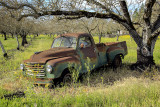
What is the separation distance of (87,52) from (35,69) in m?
2.13

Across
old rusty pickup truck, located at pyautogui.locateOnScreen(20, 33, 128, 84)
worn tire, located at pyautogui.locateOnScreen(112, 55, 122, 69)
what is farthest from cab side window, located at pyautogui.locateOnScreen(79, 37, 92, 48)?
worn tire, located at pyautogui.locateOnScreen(112, 55, 122, 69)

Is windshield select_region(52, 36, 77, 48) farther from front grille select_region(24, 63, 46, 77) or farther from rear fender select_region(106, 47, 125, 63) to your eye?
rear fender select_region(106, 47, 125, 63)

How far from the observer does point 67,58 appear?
13.9 ft

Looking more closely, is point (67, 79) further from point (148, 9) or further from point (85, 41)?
point (148, 9)

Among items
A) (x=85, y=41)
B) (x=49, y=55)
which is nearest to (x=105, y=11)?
(x=85, y=41)

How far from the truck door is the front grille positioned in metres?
1.57

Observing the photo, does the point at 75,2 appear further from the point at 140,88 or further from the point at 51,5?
the point at 140,88

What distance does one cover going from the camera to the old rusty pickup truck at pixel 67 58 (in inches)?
154

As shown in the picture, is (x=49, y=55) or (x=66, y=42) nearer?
(x=49, y=55)

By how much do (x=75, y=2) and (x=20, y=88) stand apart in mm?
3906

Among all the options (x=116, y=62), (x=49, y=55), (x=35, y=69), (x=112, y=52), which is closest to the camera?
(x=35, y=69)

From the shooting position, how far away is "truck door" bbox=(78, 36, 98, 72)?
193 inches

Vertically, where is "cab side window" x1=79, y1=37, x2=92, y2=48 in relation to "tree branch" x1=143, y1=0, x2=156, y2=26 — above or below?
below

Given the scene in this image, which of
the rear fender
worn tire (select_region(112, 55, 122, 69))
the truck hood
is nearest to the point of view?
the truck hood
